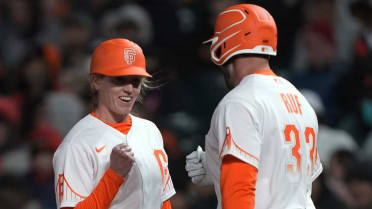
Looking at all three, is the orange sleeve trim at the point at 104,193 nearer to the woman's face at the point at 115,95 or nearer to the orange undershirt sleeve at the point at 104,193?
the orange undershirt sleeve at the point at 104,193

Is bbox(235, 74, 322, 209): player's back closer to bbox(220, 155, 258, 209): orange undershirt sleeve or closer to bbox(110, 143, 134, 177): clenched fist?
bbox(220, 155, 258, 209): orange undershirt sleeve

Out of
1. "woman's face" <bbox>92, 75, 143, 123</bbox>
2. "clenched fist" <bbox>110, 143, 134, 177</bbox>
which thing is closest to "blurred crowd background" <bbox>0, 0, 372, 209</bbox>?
"woman's face" <bbox>92, 75, 143, 123</bbox>

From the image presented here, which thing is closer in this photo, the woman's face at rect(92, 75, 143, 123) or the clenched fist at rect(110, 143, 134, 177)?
the clenched fist at rect(110, 143, 134, 177)

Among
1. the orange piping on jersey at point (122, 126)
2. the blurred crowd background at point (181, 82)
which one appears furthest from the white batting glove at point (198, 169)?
the blurred crowd background at point (181, 82)

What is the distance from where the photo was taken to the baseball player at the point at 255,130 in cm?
384

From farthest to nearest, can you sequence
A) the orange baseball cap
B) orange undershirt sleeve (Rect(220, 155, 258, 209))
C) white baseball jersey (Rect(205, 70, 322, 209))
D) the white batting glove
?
the white batting glove < the orange baseball cap < white baseball jersey (Rect(205, 70, 322, 209)) < orange undershirt sleeve (Rect(220, 155, 258, 209))

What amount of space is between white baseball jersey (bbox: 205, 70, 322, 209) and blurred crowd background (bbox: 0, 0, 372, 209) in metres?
3.18

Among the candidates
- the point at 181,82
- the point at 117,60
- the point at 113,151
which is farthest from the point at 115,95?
the point at 181,82

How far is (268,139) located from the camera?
396 cm

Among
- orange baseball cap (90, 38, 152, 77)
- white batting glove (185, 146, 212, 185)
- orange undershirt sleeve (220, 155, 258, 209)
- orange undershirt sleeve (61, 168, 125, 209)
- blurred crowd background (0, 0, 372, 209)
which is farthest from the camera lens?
blurred crowd background (0, 0, 372, 209)

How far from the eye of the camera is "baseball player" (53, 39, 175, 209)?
409 cm

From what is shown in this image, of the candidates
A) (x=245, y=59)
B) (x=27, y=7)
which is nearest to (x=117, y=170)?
(x=245, y=59)

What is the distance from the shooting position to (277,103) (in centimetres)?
403

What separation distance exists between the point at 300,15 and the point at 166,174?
16.4ft
